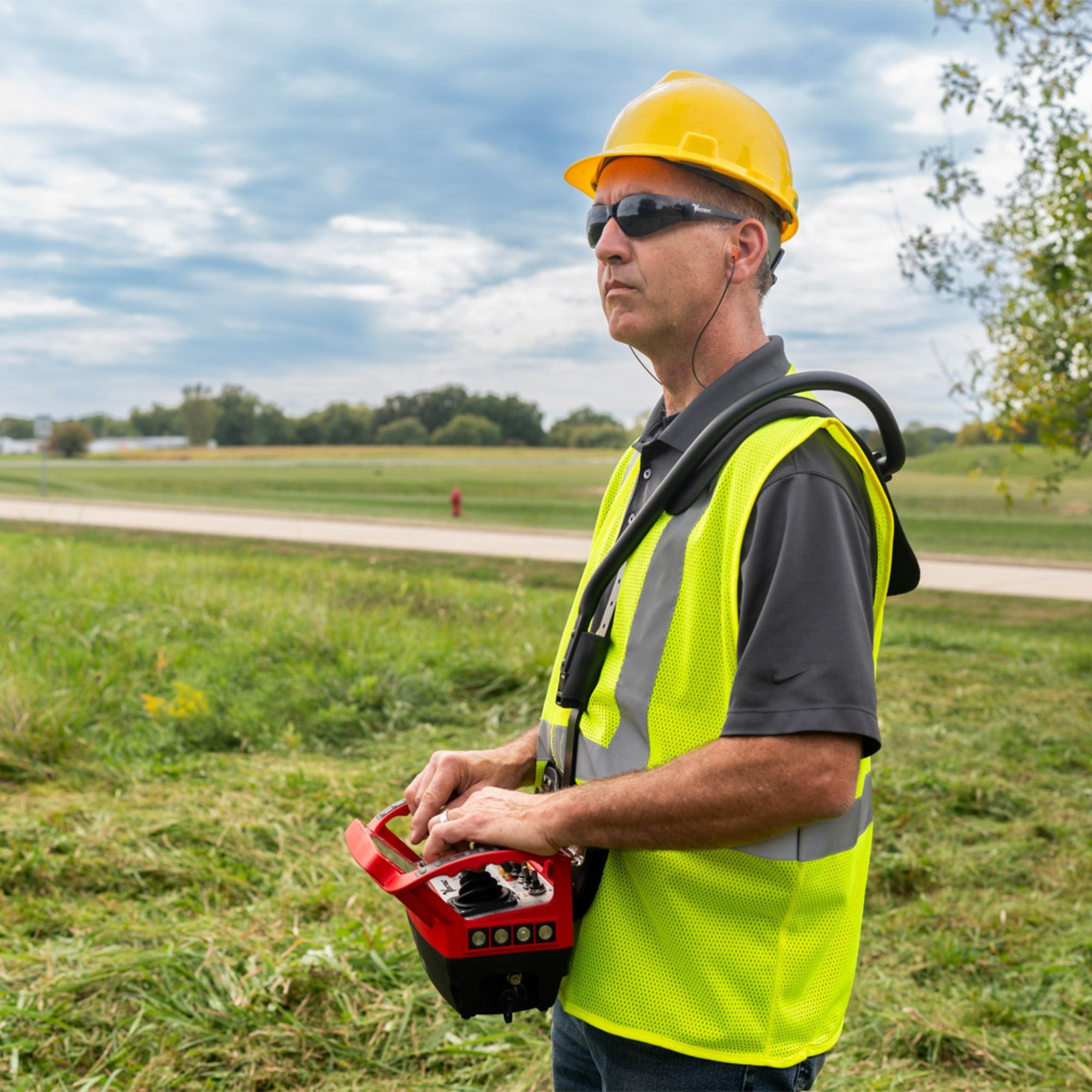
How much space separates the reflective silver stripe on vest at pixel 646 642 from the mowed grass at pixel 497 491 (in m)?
5.18

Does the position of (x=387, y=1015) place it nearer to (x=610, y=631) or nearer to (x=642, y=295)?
(x=610, y=631)

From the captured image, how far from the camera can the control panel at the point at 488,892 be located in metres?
1.68

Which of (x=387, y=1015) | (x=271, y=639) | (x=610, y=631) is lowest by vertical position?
(x=387, y=1015)

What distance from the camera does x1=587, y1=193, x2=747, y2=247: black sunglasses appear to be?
1788 millimetres

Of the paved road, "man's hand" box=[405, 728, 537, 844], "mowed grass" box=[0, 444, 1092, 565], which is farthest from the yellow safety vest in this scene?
the paved road

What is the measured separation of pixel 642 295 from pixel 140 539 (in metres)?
16.4

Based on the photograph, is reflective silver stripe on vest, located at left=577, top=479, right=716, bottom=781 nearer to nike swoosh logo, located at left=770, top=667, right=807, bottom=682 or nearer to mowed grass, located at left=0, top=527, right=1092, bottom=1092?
nike swoosh logo, located at left=770, top=667, right=807, bottom=682

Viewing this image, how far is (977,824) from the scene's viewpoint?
17.0ft

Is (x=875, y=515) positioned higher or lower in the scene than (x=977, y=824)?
higher

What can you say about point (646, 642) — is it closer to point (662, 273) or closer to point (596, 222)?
point (662, 273)

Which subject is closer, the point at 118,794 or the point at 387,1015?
the point at 387,1015

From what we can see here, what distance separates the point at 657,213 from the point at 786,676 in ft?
2.74

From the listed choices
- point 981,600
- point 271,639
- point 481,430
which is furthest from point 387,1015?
point 481,430

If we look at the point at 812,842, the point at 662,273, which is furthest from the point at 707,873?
the point at 662,273
